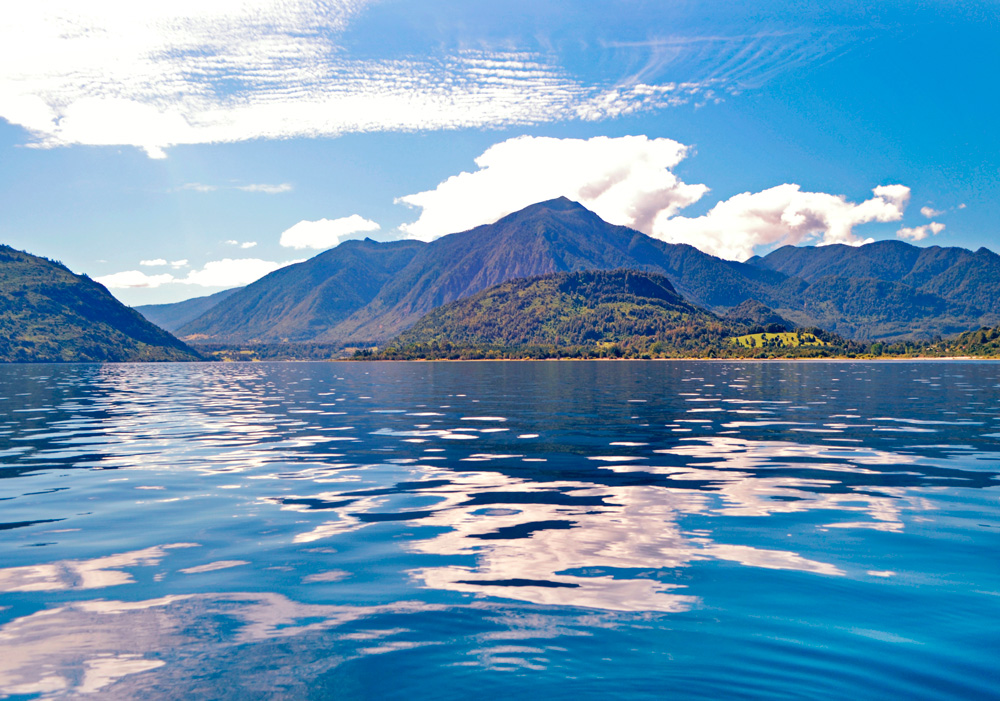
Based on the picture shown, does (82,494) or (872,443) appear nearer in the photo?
(82,494)

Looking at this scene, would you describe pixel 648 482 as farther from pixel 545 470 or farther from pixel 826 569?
pixel 826 569

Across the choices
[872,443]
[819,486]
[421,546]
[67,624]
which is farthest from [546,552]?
[872,443]

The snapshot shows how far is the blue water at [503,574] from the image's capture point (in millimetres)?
9891

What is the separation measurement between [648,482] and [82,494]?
21939 millimetres

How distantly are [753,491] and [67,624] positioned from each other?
21.4 metres

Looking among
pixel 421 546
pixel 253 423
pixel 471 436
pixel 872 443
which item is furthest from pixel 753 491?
pixel 253 423

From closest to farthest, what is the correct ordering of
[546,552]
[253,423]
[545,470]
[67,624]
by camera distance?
1. [67,624]
2. [546,552]
3. [545,470]
4. [253,423]

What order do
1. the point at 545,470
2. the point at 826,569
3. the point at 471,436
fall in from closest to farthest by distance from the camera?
the point at 826,569 < the point at 545,470 < the point at 471,436

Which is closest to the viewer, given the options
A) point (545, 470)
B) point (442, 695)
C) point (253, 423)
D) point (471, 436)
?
point (442, 695)

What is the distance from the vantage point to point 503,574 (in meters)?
14.5

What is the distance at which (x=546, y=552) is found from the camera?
16.1 metres

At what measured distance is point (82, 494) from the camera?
79.5 ft

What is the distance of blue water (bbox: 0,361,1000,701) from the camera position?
9891 millimetres

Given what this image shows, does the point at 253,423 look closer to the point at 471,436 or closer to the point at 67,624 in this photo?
the point at 471,436
